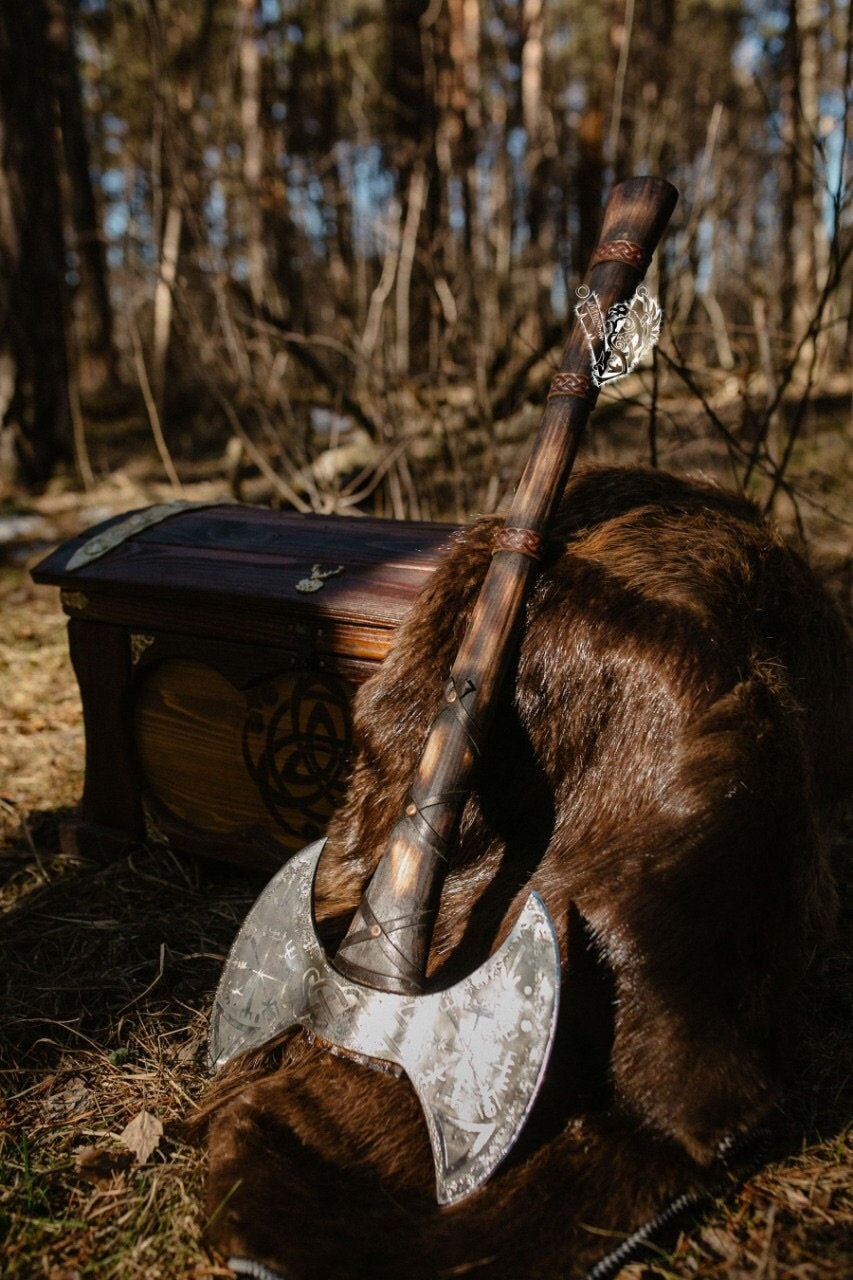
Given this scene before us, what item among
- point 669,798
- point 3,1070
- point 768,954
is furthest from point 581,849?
point 3,1070

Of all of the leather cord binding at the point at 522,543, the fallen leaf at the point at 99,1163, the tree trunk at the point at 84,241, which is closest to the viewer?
the fallen leaf at the point at 99,1163

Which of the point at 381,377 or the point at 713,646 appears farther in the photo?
the point at 381,377

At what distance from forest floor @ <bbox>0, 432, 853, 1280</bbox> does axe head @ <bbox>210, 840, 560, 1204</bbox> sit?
0.23 meters

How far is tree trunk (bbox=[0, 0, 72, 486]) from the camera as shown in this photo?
18.7 feet

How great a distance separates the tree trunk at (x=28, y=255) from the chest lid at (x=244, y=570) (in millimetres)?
3712

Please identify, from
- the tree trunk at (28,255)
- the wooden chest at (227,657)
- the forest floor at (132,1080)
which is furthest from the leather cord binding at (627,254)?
the tree trunk at (28,255)

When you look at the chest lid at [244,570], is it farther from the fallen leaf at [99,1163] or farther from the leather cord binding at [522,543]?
the fallen leaf at [99,1163]

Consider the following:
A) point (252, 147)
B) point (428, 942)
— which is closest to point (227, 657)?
point (428, 942)

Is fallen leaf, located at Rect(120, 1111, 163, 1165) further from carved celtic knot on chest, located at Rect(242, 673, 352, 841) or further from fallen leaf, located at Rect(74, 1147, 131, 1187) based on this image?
carved celtic knot on chest, located at Rect(242, 673, 352, 841)

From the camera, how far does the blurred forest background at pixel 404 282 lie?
3941 millimetres

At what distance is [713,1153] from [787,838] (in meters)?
0.48

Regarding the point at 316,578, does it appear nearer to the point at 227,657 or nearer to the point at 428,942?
the point at 227,657

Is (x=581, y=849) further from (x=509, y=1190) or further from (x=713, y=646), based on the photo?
(x=509, y=1190)

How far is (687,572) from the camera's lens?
1733 millimetres
